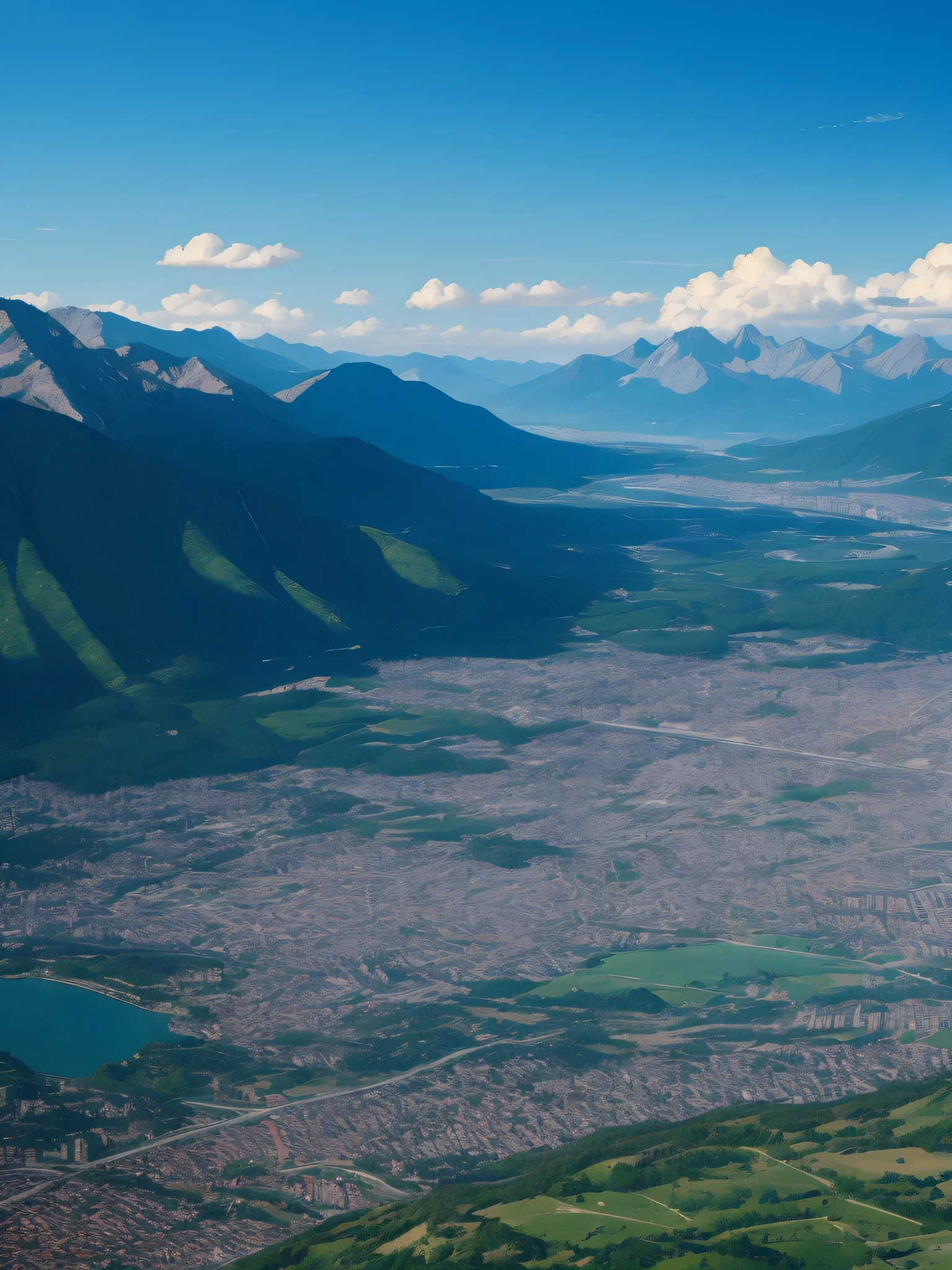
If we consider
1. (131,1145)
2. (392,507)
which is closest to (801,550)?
(392,507)

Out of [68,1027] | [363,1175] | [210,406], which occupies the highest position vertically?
[210,406]

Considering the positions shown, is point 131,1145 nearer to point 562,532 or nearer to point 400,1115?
point 400,1115

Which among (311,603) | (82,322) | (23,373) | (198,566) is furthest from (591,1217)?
(82,322)

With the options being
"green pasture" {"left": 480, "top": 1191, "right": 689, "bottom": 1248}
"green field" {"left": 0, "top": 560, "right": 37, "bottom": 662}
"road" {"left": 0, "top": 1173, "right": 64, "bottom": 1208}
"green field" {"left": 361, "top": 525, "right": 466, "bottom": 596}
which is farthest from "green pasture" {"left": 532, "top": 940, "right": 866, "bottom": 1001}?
"green field" {"left": 361, "top": 525, "right": 466, "bottom": 596}

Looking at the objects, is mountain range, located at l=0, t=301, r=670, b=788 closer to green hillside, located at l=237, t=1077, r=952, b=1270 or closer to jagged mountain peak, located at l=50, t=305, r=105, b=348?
green hillside, located at l=237, t=1077, r=952, b=1270

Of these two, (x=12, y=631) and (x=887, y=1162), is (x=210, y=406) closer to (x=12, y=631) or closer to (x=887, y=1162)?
(x=12, y=631)

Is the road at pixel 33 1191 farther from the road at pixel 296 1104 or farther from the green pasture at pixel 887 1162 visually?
the green pasture at pixel 887 1162
